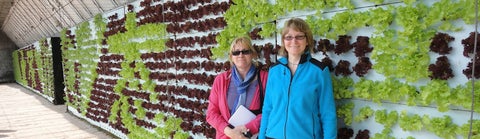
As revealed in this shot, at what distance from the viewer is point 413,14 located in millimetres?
2072

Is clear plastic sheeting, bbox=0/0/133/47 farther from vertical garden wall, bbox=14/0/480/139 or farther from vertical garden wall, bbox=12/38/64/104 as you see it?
vertical garden wall, bbox=14/0/480/139

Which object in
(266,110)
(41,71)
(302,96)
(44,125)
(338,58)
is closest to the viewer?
(302,96)

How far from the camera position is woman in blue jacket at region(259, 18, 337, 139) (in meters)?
2.20

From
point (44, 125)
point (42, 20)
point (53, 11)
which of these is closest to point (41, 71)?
point (42, 20)

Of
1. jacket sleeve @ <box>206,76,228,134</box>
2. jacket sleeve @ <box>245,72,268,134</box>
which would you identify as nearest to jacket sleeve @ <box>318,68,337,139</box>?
jacket sleeve @ <box>245,72,268,134</box>

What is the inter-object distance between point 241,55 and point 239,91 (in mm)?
291

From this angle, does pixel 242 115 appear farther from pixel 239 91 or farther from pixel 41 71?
pixel 41 71

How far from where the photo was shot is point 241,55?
8.77 feet

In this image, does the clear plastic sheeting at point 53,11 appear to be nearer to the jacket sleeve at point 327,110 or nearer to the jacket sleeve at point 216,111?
the jacket sleeve at point 216,111

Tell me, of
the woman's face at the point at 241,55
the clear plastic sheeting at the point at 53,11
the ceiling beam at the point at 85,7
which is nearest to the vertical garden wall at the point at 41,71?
the clear plastic sheeting at the point at 53,11

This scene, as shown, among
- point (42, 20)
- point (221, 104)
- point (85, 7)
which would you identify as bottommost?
point (221, 104)

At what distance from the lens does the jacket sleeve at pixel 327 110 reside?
2.18 m

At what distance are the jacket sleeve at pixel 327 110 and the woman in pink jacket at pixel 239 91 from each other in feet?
1.89

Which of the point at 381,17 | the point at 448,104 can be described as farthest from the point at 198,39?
the point at 448,104
